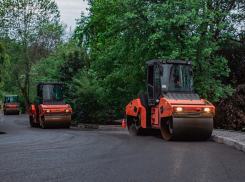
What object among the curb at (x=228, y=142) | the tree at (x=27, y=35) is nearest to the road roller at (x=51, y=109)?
the curb at (x=228, y=142)

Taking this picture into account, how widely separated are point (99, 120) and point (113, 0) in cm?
847

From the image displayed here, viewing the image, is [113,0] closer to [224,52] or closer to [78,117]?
[224,52]

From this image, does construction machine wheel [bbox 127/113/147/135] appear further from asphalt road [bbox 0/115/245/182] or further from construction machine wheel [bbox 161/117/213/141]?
asphalt road [bbox 0/115/245/182]

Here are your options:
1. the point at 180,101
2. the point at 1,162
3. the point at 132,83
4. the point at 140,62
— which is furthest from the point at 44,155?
the point at 132,83

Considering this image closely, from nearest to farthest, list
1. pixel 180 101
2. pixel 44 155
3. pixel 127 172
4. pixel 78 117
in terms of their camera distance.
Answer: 1. pixel 127 172
2. pixel 44 155
3. pixel 180 101
4. pixel 78 117

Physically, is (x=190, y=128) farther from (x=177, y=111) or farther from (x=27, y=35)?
(x=27, y=35)

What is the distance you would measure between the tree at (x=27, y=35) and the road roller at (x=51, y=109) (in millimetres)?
23692

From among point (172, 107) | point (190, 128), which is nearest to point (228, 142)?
point (190, 128)

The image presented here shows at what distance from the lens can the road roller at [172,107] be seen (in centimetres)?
1124

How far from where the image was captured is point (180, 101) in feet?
38.3

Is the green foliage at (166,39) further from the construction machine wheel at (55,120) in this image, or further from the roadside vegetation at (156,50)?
the construction machine wheel at (55,120)

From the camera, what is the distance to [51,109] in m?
20.0

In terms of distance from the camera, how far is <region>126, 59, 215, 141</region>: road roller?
11.2m

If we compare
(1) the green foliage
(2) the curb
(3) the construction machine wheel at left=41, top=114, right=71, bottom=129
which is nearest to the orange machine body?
(2) the curb
